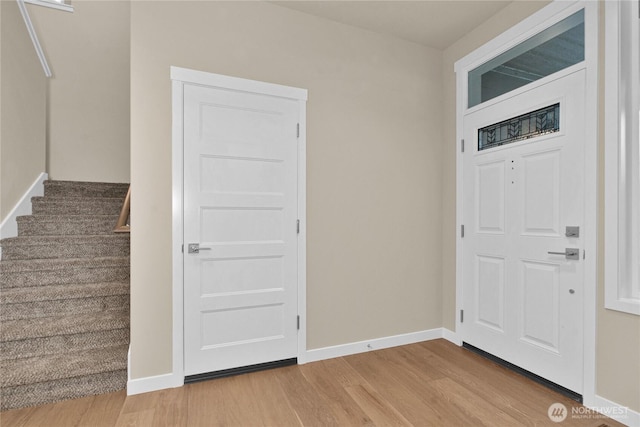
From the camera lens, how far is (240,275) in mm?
2535

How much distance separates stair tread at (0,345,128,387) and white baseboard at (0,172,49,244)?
1361mm

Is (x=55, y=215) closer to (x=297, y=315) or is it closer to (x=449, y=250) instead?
(x=297, y=315)

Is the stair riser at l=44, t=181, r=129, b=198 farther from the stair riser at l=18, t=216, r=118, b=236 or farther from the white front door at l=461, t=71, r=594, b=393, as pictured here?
the white front door at l=461, t=71, r=594, b=393

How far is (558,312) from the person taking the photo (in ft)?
7.39

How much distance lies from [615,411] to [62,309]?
12.3ft

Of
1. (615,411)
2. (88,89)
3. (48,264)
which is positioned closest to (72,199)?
(48,264)

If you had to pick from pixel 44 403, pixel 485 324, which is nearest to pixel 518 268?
pixel 485 324

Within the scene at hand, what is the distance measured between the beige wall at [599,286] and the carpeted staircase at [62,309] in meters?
2.90

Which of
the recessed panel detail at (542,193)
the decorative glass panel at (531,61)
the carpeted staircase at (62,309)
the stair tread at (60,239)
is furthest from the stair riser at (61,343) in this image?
the decorative glass panel at (531,61)

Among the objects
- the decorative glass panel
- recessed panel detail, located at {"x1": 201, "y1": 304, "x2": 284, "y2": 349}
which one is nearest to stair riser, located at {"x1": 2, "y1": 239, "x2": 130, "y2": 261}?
recessed panel detail, located at {"x1": 201, "y1": 304, "x2": 284, "y2": 349}

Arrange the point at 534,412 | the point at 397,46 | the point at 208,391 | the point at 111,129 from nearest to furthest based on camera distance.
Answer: the point at 534,412
the point at 208,391
the point at 397,46
the point at 111,129

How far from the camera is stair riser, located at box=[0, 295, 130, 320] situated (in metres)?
2.35

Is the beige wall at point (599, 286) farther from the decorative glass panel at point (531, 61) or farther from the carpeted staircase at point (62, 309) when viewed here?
the carpeted staircase at point (62, 309)

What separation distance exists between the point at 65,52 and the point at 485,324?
220 inches
